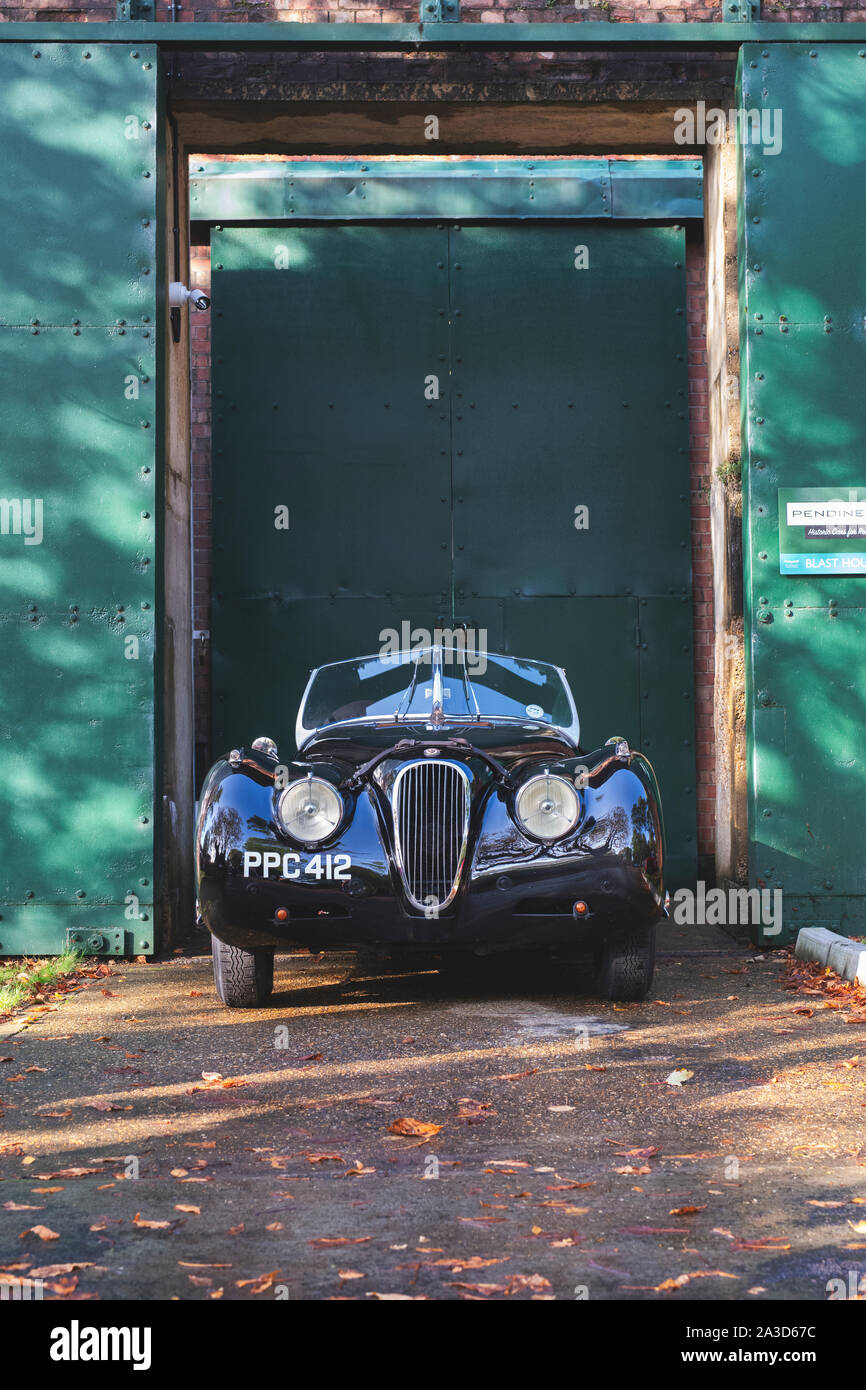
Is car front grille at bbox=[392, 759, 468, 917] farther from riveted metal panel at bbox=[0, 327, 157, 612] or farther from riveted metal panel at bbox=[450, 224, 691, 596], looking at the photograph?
riveted metal panel at bbox=[450, 224, 691, 596]

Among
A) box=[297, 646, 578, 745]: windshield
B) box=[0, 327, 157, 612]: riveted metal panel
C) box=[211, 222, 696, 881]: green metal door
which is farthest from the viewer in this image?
box=[211, 222, 696, 881]: green metal door

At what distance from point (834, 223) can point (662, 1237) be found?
21.5ft

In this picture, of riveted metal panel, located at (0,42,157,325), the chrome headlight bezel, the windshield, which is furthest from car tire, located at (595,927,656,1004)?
riveted metal panel, located at (0,42,157,325)

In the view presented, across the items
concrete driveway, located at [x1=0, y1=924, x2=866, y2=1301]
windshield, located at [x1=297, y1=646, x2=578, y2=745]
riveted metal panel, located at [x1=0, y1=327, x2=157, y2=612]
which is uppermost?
riveted metal panel, located at [x1=0, y1=327, x2=157, y2=612]

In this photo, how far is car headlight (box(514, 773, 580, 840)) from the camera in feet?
18.1

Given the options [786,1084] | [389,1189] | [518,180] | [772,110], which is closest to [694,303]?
[518,180]

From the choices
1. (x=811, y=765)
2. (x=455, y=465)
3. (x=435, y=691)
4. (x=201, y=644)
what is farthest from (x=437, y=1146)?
(x=455, y=465)

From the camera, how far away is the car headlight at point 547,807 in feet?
18.1

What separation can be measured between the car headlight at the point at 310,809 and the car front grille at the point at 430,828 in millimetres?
268

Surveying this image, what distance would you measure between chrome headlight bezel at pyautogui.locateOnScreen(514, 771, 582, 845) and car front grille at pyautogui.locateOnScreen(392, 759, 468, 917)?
0.24 m

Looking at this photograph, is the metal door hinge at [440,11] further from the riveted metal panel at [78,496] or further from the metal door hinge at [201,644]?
the metal door hinge at [201,644]

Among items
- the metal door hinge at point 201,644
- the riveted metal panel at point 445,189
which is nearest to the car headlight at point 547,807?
the metal door hinge at point 201,644

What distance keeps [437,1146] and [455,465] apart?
695cm
